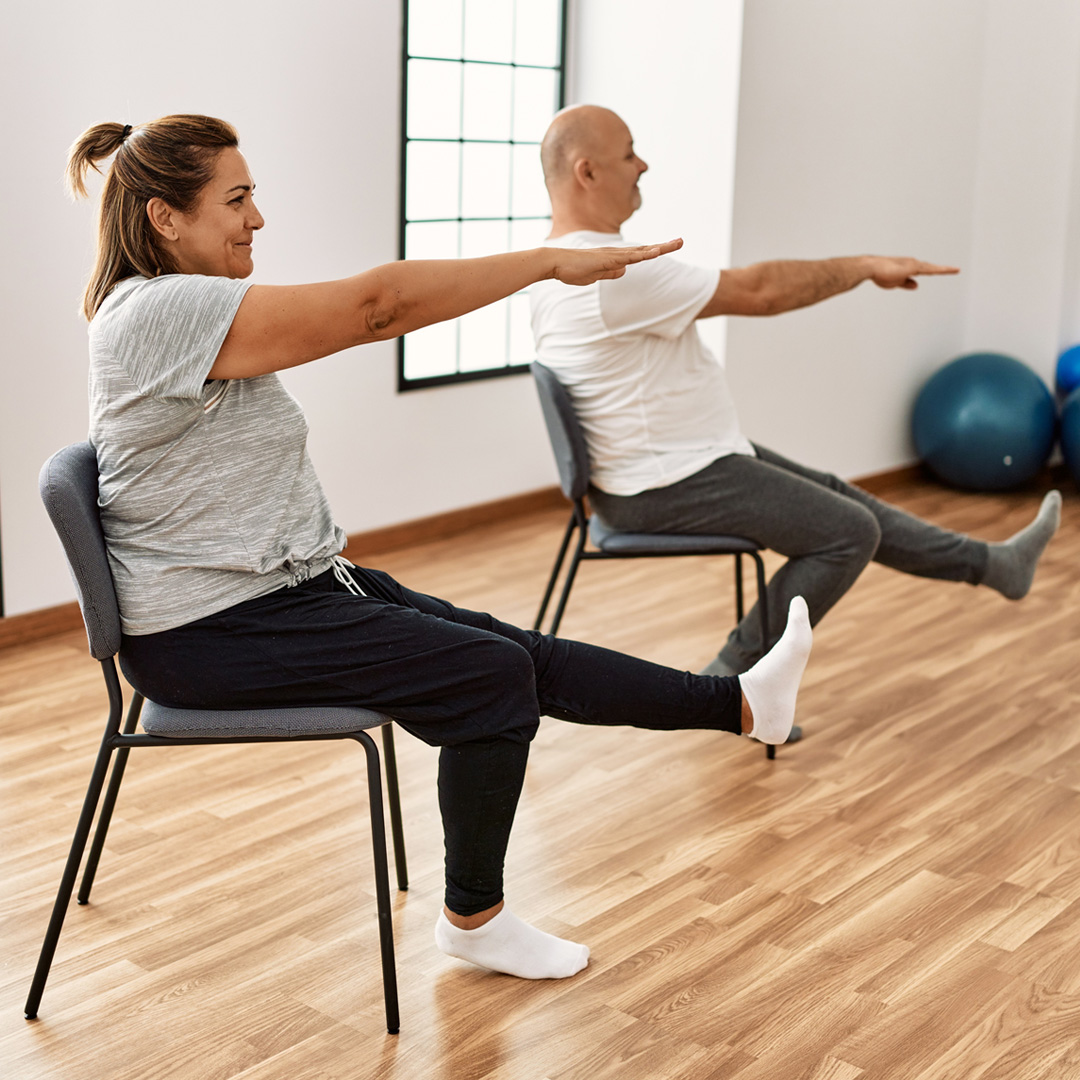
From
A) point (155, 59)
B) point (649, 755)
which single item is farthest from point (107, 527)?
point (155, 59)

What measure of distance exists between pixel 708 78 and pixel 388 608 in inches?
117

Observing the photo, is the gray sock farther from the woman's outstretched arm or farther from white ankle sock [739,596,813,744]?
the woman's outstretched arm

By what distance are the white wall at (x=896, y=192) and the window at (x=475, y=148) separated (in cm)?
75

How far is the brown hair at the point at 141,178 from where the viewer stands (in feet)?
5.29

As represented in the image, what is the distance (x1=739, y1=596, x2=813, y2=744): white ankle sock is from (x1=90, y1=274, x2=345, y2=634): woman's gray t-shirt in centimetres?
67

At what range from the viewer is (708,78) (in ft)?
13.6

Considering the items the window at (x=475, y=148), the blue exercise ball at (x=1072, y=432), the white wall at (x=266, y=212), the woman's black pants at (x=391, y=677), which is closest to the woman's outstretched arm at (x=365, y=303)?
the woman's black pants at (x=391, y=677)

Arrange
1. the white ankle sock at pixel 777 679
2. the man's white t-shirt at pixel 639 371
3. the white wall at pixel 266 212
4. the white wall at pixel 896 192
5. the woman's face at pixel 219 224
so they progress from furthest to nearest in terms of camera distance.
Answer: the white wall at pixel 896 192 < the white wall at pixel 266 212 < the man's white t-shirt at pixel 639 371 < the white ankle sock at pixel 777 679 < the woman's face at pixel 219 224

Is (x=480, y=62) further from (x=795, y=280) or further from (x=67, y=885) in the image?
(x=67, y=885)

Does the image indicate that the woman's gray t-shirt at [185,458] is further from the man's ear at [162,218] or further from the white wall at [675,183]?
the white wall at [675,183]

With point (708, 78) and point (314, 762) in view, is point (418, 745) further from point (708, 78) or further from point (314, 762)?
point (708, 78)

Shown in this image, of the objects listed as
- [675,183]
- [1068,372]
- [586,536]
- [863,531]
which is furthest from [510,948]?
[1068,372]

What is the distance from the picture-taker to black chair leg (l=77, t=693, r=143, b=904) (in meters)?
1.84

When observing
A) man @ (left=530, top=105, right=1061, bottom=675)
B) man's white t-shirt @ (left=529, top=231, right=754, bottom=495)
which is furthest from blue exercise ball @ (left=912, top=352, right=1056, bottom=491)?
man's white t-shirt @ (left=529, top=231, right=754, bottom=495)
